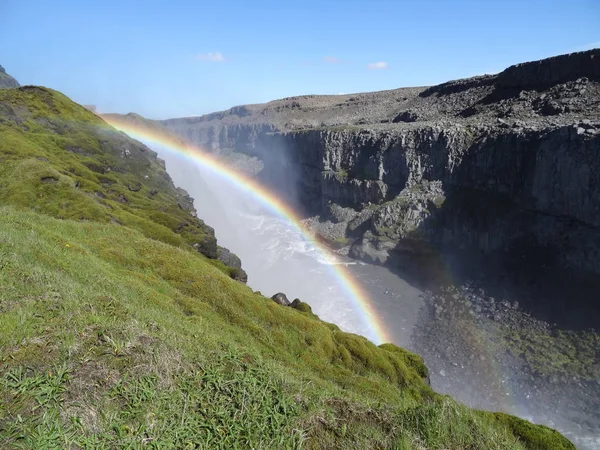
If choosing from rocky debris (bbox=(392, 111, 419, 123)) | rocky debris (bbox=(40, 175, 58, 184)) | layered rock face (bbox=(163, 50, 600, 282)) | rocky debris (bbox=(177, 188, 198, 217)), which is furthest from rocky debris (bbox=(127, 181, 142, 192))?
rocky debris (bbox=(392, 111, 419, 123))

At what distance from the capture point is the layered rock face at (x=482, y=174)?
62.2 m

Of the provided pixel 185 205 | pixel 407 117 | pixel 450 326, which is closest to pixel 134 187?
pixel 185 205

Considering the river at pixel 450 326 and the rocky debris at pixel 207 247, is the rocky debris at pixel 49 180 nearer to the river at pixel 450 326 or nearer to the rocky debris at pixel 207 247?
the rocky debris at pixel 207 247

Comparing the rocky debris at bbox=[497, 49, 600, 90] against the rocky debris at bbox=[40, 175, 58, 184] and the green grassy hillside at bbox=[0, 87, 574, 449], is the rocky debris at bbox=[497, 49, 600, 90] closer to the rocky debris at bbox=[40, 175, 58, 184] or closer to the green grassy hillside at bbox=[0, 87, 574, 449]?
the green grassy hillside at bbox=[0, 87, 574, 449]

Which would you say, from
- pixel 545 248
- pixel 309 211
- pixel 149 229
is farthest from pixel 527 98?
pixel 149 229

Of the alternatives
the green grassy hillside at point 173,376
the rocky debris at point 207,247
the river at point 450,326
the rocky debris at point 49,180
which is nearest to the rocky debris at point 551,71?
the river at point 450,326

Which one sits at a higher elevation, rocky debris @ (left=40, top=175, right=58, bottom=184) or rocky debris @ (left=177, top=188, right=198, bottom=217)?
rocky debris @ (left=40, top=175, right=58, bottom=184)

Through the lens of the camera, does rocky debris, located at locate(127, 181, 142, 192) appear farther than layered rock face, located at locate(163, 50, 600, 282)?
Yes

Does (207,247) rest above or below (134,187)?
below

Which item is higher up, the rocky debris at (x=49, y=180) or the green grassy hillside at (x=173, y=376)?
the rocky debris at (x=49, y=180)

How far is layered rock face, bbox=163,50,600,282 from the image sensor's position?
62.2m

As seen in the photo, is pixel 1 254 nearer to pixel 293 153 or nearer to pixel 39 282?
pixel 39 282

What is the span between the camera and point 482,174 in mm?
82625

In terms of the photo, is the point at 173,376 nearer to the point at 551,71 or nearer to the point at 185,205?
the point at 185,205
